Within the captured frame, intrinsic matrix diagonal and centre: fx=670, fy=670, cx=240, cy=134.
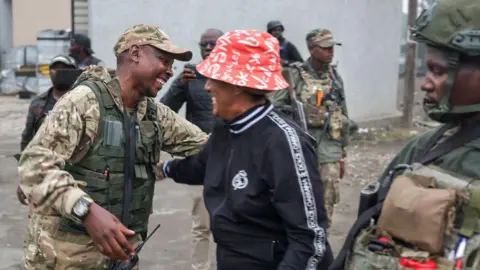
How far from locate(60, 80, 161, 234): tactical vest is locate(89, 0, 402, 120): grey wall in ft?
27.3

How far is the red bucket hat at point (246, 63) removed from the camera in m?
2.76

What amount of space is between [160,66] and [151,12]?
28.9 feet

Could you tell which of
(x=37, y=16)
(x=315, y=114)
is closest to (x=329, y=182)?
(x=315, y=114)

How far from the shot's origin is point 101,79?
3330mm

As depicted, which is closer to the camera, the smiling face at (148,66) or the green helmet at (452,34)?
the green helmet at (452,34)

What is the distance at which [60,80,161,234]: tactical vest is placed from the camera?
322 centimetres

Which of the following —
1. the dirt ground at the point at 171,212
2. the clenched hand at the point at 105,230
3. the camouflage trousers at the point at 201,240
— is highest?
the clenched hand at the point at 105,230

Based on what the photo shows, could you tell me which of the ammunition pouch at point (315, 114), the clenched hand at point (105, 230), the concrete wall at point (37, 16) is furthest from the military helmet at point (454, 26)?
the concrete wall at point (37, 16)

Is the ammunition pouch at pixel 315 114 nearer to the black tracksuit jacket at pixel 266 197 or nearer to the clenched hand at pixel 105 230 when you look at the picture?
the black tracksuit jacket at pixel 266 197

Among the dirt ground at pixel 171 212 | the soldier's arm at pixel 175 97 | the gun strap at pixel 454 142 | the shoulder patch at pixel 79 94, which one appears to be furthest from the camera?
the dirt ground at pixel 171 212

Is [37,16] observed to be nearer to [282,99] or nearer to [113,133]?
[282,99]

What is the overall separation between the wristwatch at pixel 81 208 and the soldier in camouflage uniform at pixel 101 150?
10cm

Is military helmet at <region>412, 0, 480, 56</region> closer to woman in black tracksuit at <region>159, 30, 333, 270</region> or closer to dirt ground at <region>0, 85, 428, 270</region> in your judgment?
woman in black tracksuit at <region>159, 30, 333, 270</region>

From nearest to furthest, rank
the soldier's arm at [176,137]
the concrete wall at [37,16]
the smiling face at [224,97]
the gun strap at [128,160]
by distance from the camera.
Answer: the smiling face at [224,97] < the gun strap at [128,160] < the soldier's arm at [176,137] < the concrete wall at [37,16]
